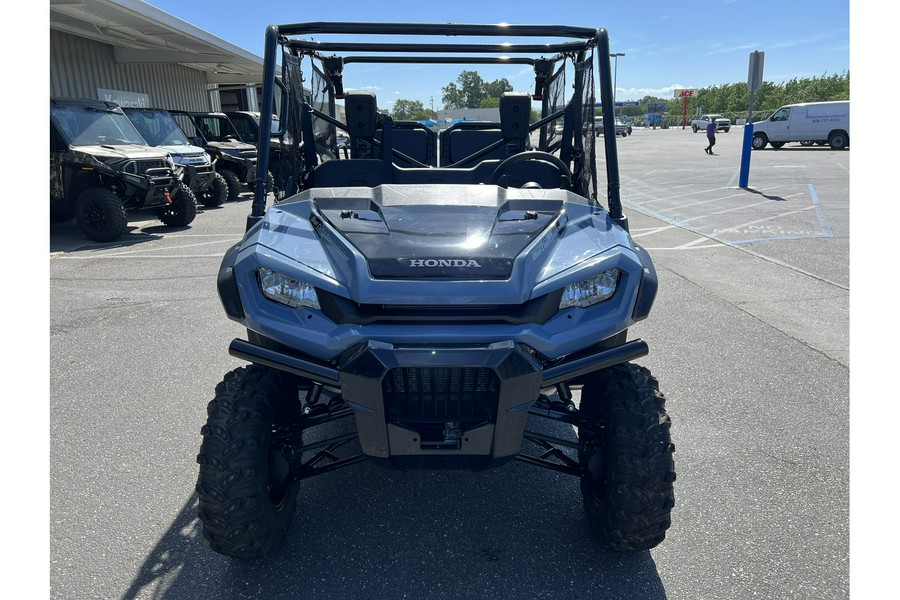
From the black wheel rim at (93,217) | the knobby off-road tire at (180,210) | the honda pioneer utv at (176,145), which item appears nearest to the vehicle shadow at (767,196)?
the knobby off-road tire at (180,210)

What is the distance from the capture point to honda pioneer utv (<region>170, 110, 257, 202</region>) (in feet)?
44.5

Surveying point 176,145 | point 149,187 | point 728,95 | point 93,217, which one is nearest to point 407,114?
point 149,187

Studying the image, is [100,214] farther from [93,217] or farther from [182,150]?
[182,150]

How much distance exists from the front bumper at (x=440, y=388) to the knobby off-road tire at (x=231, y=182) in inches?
492

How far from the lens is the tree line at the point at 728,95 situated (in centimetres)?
462

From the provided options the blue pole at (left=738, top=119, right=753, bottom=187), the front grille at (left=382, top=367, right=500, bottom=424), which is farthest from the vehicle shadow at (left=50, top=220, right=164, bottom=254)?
the blue pole at (left=738, top=119, right=753, bottom=187)

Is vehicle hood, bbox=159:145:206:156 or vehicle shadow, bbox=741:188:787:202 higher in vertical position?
vehicle hood, bbox=159:145:206:156

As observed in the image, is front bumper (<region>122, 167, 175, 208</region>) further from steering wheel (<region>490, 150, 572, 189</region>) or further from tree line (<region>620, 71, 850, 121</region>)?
tree line (<region>620, 71, 850, 121</region>)

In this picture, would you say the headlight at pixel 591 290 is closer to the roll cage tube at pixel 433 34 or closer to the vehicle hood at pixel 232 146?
the roll cage tube at pixel 433 34

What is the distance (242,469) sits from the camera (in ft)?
6.90

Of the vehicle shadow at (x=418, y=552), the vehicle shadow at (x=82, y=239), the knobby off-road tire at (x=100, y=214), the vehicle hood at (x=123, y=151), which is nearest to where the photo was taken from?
the vehicle shadow at (x=418, y=552)

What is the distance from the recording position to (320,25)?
112 inches

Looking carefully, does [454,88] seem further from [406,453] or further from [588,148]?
[406,453]

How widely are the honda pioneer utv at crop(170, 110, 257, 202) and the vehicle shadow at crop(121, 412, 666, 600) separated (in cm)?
1208
